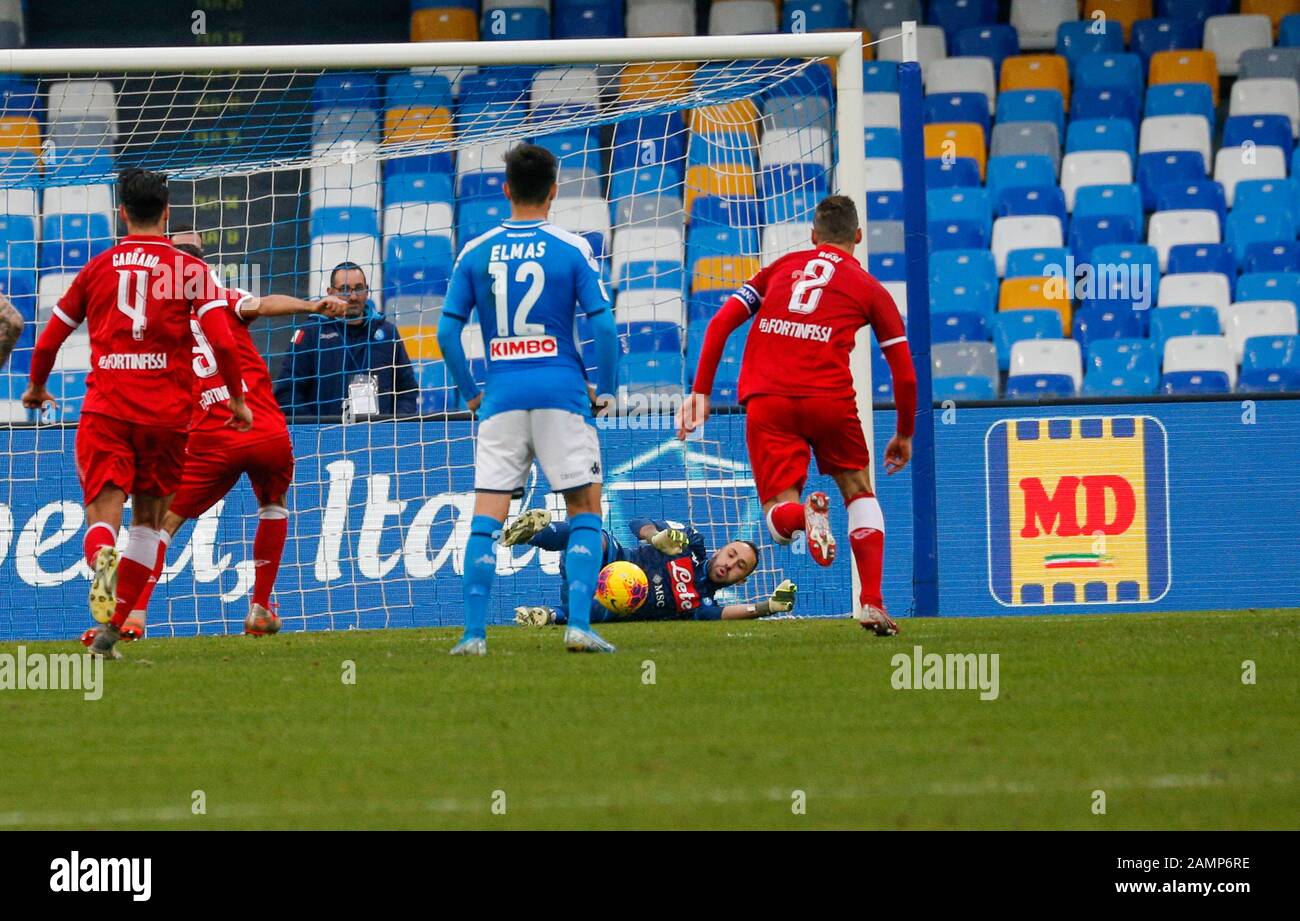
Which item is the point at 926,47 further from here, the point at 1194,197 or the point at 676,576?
the point at 676,576

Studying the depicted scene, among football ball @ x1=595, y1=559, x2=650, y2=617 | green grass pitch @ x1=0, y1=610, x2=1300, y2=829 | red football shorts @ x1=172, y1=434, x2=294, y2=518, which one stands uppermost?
red football shorts @ x1=172, y1=434, x2=294, y2=518

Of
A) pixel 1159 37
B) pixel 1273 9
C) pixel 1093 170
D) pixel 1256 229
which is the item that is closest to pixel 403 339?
pixel 1093 170

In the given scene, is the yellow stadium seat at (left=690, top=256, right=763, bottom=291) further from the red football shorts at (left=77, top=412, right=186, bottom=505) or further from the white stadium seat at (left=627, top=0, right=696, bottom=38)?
the red football shorts at (left=77, top=412, right=186, bottom=505)

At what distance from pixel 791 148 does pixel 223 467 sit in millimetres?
5601

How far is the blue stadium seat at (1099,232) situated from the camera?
14.8 meters

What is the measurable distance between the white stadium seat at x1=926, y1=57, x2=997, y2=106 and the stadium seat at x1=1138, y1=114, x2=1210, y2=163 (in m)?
1.44

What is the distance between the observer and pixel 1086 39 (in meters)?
16.5

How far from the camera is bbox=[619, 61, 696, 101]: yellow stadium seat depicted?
11359 millimetres

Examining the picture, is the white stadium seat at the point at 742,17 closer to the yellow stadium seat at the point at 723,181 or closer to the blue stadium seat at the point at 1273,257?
the yellow stadium seat at the point at 723,181

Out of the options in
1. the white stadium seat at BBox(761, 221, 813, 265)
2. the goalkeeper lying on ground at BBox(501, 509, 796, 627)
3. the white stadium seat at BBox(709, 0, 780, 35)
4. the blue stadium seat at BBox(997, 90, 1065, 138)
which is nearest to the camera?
the goalkeeper lying on ground at BBox(501, 509, 796, 627)

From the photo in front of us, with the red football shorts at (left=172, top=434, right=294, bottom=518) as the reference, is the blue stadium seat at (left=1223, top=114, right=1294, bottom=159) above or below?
above

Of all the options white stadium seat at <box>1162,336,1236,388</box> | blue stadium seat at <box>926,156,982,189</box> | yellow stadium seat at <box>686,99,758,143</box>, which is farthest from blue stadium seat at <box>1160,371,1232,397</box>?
yellow stadium seat at <box>686,99,758,143</box>

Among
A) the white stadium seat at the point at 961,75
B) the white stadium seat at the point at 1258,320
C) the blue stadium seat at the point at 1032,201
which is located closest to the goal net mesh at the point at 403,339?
the blue stadium seat at the point at 1032,201

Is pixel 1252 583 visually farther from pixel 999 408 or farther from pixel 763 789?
pixel 763 789
